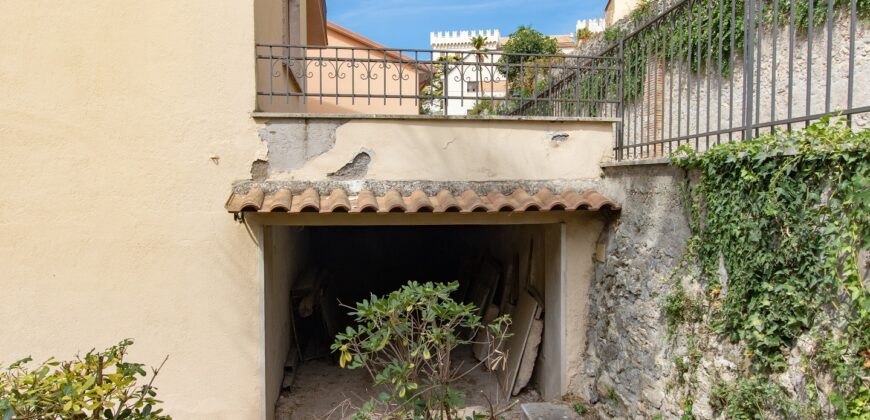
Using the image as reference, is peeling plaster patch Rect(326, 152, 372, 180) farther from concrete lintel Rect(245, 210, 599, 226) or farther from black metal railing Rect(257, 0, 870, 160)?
black metal railing Rect(257, 0, 870, 160)

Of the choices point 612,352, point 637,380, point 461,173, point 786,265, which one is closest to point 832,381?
point 786,265

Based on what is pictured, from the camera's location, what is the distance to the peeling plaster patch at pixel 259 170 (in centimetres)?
464

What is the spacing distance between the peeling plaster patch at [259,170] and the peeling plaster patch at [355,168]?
0.61 m

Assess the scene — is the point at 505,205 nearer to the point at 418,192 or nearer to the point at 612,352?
the point at 418,192

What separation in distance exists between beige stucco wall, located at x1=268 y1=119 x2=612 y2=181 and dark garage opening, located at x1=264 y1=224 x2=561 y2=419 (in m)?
0.74

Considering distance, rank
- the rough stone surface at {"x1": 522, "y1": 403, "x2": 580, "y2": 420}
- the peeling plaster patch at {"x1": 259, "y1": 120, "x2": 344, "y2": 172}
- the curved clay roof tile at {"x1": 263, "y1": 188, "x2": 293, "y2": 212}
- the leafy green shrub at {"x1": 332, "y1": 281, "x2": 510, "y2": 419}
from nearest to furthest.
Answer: the leafy green shrub at {"x1": 332, "y1": 281, "x2": 510, "y2": 419} → the curved clay roof tile at {"x1": 263, "y1": 188, "x2": 293, "y2": 212} → the peeling plaster patch at {"x1": 259, "y1": 120, "x2": 344, "y2": 172} → the rough stone surface at {"x1": 522, "y1": 403, "x2": 580, "y2": 420}

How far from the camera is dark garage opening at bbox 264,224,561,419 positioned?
18.1ft

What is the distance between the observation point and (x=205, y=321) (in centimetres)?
456

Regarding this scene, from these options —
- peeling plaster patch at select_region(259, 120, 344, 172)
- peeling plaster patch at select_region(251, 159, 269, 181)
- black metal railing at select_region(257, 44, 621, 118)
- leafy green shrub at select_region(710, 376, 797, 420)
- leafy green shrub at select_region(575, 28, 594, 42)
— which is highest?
leafy green shrub at select_region(575, 28, 594, 42)

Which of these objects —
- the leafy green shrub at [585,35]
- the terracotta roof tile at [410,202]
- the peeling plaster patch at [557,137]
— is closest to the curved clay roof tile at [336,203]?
the terracotta roof tile at [410,202]

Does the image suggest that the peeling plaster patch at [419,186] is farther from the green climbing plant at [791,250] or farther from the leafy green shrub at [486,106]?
the green climbing plant at [791,250]

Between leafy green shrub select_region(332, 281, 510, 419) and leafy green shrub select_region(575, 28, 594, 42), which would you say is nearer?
leafy green shrub select_region(332, 281, 510, 419)

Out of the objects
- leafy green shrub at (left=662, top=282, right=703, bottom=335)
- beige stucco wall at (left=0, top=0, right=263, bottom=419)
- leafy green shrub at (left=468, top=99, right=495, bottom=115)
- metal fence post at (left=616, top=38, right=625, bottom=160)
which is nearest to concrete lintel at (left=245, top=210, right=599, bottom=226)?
beige stucco wall at (left=0, top=0, right=263, bottom=419)

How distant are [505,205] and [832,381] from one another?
8.39 feet
